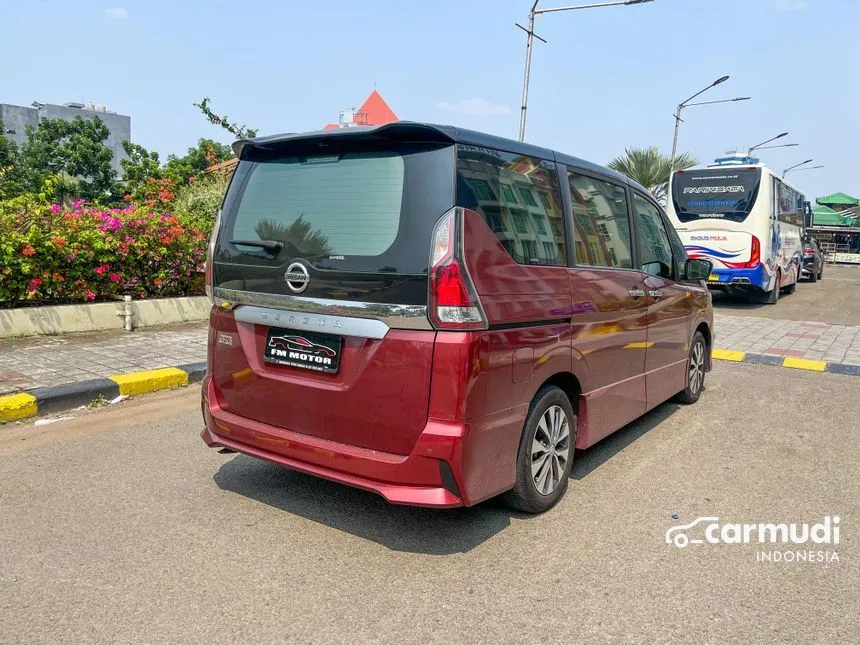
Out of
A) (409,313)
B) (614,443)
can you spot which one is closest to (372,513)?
(409,313)

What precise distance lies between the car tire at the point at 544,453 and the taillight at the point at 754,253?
12.9 meters

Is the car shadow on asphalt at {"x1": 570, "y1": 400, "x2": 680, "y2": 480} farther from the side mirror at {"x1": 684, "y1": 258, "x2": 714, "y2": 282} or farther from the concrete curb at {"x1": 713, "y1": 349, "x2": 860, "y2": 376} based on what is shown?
the concrete curb at {"x1": 713, "y1": 349, "x2": 860, "y2": 376}

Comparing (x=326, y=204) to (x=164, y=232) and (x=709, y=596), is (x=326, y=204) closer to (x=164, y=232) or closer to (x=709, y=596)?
(x=709, y=596)

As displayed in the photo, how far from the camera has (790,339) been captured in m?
10.1

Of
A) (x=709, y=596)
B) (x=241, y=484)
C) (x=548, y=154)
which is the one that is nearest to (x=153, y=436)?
(x=241, y=484)

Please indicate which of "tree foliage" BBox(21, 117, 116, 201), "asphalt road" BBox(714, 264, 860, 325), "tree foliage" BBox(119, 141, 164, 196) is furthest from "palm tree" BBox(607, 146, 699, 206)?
"tree foliage" BBox(21, 117, 116, 201)

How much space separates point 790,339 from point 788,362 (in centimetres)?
231

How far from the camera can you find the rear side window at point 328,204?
3.10 m

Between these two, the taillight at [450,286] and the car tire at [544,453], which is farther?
the car tire at [544,453]

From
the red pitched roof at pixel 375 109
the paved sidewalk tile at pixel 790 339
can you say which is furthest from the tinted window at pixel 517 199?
the red pitched roof at pixel 375 109

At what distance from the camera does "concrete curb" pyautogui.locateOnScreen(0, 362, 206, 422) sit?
5.17 m

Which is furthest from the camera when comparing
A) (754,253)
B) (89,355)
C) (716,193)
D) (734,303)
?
(734,303)

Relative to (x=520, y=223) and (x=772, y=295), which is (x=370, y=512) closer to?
(x=520, y=223)

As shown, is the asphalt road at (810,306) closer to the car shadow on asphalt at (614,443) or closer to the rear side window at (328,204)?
the car shadow on asphalt at (614,443)
